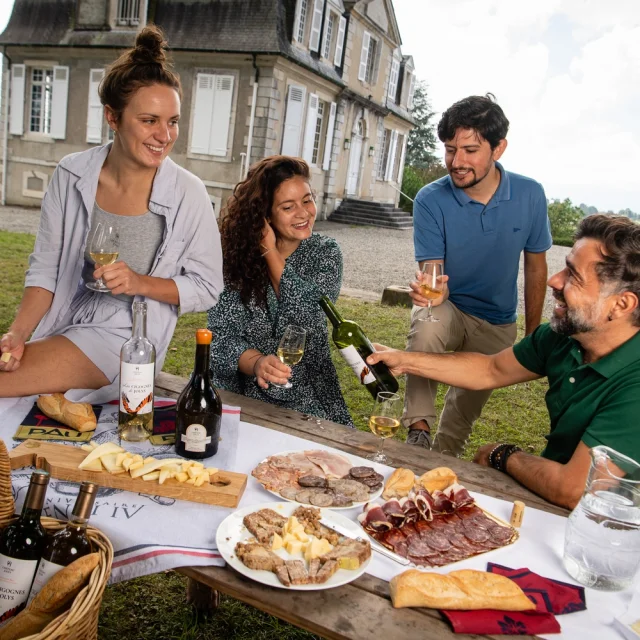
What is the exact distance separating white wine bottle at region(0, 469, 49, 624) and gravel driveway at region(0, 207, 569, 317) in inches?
361

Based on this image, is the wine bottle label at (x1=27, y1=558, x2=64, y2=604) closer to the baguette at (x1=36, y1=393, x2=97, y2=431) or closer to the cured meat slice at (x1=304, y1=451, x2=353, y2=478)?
the baguette at (x1=36, y1=393, x2=97, y2=431)

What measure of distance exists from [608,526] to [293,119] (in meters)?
18.7

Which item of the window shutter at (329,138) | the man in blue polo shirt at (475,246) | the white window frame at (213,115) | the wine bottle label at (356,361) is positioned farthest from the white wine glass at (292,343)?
the window shutter at (329,138)

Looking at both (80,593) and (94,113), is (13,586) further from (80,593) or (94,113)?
(94,113)

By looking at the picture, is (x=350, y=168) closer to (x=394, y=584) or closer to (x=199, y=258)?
(x=199, y=258)

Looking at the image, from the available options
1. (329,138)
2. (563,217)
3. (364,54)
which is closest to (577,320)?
(329,138)

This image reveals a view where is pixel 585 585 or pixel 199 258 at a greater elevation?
pixel 199 258

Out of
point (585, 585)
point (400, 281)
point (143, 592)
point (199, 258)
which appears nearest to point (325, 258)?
point (199, 258)

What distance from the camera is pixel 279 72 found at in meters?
17.8

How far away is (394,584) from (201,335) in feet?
3.14

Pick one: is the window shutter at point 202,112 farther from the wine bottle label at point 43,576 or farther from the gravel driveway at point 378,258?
the wine bottle label at point 43,576

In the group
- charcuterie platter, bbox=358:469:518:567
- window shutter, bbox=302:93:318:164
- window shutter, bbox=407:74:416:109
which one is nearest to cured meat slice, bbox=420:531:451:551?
charcuterie platter, bbox=358:469:518:567

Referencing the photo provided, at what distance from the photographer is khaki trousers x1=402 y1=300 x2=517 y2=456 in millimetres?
4031

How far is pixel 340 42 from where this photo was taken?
2162 cm
